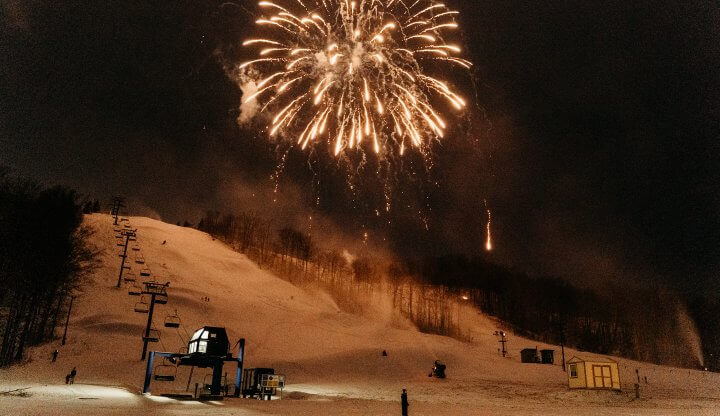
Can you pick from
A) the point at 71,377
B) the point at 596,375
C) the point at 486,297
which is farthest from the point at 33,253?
the point at 486,297

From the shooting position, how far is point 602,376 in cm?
3856

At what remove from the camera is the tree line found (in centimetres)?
4147

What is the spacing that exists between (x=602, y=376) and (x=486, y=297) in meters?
97.1

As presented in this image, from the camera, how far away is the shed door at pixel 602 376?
3838cm

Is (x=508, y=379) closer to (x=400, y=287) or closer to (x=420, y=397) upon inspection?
(x=420, y=397)

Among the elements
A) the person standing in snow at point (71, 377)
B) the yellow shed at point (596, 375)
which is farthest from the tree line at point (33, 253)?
the yellow shed at point (596, 375)

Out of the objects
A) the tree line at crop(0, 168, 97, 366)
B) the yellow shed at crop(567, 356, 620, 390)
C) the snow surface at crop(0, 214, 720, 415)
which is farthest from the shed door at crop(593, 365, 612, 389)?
the tree line at crop(0, 168, 97, 366)

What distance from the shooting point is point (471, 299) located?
133625 mm

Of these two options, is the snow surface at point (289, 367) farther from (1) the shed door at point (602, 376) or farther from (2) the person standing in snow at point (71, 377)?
(1) the shed door at point (602, 376)

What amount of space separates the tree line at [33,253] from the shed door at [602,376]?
167ft

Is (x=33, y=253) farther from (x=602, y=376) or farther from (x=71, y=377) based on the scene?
(x=602, y=376)

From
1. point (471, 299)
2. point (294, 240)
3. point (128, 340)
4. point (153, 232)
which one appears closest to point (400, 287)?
point (471, 299)

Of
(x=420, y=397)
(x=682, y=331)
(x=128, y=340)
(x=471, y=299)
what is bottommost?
(x=420, y=397)

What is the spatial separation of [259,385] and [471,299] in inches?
4418
